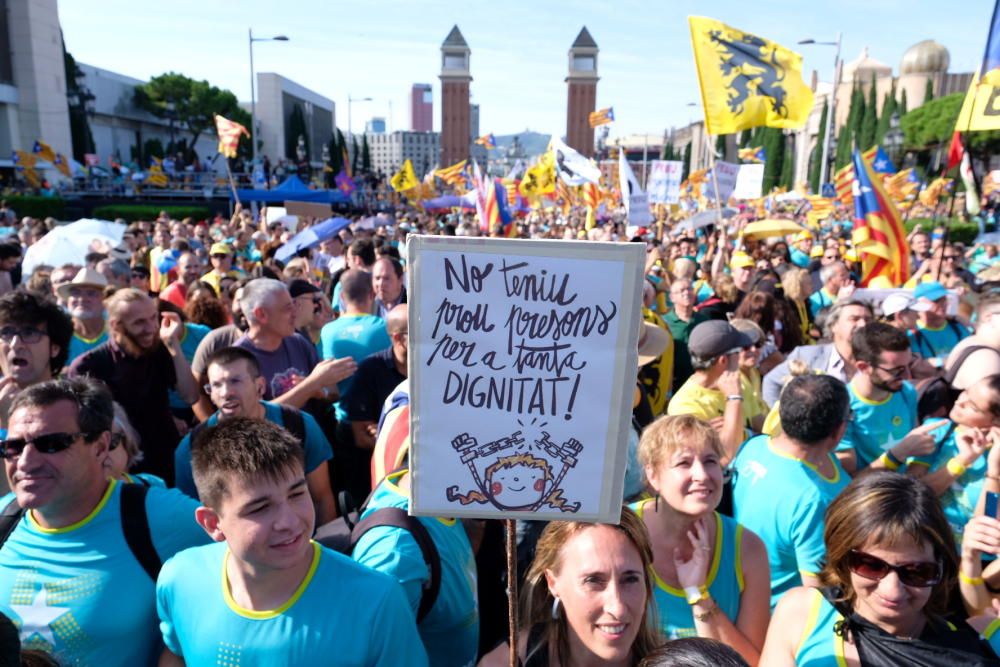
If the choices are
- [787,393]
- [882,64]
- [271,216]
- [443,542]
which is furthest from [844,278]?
[882,64]

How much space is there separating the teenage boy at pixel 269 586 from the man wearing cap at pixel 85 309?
122 inches

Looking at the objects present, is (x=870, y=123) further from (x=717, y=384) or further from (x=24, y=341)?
(x=24, y=341)

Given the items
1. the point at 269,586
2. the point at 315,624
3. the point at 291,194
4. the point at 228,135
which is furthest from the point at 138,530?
the point at 291,194

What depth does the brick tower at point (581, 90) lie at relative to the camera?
85.8 metres

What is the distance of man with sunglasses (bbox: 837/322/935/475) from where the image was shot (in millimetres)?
3678

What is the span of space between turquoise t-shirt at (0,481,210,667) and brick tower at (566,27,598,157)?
282 ft

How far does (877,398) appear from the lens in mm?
3750

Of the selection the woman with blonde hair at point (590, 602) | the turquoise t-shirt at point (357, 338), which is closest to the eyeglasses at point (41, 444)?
the woman with blonde hair at point (590, 602)

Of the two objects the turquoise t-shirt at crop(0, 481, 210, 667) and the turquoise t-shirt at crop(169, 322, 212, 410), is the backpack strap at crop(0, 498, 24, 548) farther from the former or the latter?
the turquoise t-shirt at crop(169, 322, 212, 410)

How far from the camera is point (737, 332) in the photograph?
3.84m

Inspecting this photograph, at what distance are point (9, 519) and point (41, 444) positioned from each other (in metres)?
0.30

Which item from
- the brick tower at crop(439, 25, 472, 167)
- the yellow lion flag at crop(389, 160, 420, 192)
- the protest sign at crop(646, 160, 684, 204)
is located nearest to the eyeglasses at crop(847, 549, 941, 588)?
the protest sign at crop(646, 160, 684, 204)

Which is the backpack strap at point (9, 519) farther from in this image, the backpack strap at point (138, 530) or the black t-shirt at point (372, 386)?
the black t-shirt at point (372, 386)

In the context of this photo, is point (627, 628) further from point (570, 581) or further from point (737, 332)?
point (737, 332)
